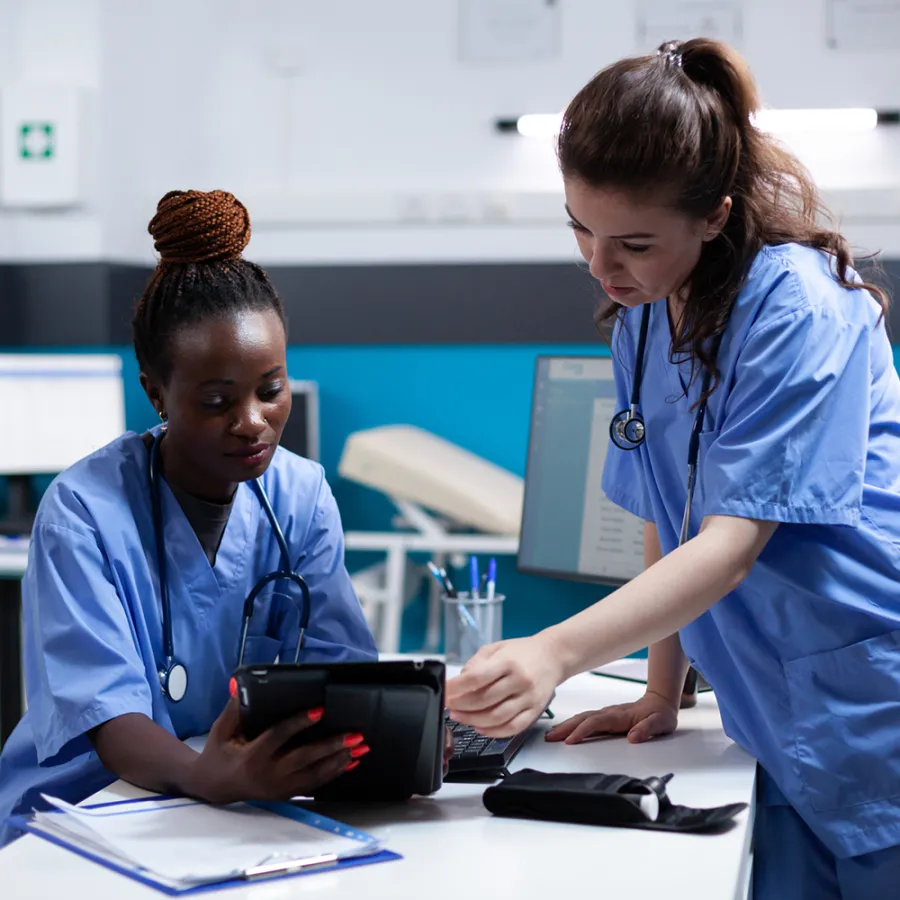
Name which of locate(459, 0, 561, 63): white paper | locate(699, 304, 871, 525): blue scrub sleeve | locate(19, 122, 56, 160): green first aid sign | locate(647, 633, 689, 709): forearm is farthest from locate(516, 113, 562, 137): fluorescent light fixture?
locate(699, 304, 871, 525): blue scrub sleeve

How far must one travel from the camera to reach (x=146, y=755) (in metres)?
1.01

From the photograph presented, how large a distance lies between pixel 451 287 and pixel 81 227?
1.12m

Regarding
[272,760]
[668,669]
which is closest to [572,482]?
[668,669]

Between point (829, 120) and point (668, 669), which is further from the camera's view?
point (829, 120)

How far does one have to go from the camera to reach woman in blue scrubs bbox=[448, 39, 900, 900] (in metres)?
1.00

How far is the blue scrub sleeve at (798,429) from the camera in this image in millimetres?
1015

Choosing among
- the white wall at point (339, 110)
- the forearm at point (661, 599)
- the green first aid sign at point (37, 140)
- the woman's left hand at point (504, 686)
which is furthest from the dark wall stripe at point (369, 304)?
the woman's left hand at point (504, 686)

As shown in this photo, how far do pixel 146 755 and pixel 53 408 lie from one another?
7.49ft

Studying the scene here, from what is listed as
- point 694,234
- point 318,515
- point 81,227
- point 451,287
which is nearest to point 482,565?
point 451,287

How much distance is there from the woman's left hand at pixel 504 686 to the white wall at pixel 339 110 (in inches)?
111

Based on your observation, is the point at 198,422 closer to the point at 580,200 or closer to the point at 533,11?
the point at 580,200

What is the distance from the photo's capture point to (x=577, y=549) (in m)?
1.65

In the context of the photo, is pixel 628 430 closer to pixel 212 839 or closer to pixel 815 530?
pixel 815 530

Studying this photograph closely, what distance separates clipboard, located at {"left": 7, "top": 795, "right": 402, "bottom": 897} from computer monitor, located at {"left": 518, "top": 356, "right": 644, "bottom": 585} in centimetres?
75
